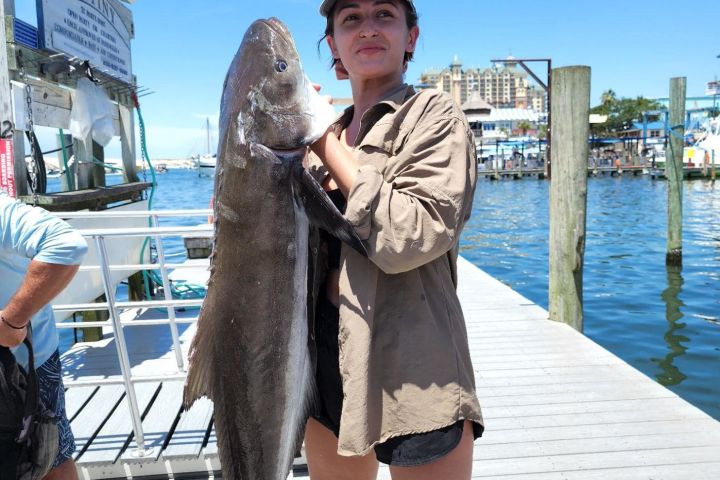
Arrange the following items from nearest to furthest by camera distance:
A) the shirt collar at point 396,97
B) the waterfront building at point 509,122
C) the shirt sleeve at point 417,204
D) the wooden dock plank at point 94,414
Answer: the shirt sleeve at point 417,204 → the shirt collar at point 396,97 → the wooden dock plank at point 94,414 → the waterfront building at point 509,122

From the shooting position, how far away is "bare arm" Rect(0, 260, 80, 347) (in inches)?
90.4

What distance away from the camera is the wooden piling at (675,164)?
40.0 ft

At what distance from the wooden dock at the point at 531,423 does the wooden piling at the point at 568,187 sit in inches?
37.8

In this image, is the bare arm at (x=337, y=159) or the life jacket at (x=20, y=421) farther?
the life jacket at (x=20, y=421)

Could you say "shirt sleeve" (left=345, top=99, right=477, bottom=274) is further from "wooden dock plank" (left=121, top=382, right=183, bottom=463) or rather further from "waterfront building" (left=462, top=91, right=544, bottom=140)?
"waterfront building" (left=462, top=91, right=544, bottom=140)

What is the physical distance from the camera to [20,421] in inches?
91.7

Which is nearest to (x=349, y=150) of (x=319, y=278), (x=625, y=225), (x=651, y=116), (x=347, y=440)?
(x=319, y=278)

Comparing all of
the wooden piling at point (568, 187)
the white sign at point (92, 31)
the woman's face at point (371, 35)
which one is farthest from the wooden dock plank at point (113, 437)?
the wooden piling at point (568, 187)

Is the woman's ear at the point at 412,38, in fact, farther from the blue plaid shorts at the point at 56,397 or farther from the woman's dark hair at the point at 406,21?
the blue plaid shorts at the point at 56,397

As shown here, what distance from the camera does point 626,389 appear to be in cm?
475

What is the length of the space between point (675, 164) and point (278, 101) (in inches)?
508

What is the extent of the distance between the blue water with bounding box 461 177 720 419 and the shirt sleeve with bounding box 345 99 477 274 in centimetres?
634

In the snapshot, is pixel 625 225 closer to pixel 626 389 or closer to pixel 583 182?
pixel 583 182

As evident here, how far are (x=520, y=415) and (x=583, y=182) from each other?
322cm
